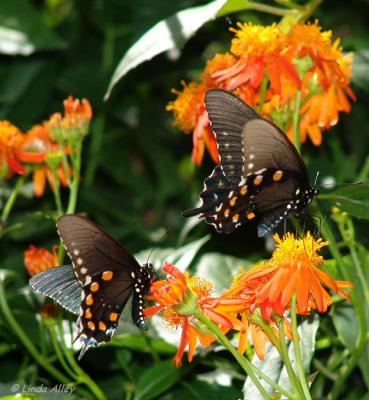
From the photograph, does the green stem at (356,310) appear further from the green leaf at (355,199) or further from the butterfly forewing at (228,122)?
the butterfly forewing at (228,122)

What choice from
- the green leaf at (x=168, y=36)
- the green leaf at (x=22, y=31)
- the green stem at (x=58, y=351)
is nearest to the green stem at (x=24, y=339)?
the green stem at (x=58, y=351)

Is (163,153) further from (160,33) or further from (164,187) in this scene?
(160,33)

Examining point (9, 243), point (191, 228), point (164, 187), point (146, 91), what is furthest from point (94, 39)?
point (191, 228)

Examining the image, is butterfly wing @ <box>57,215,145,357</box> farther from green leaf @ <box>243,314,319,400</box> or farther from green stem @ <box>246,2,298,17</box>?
green stem @ <box>246,2,298,17</box>

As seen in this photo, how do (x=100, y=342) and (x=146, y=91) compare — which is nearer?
(x=100, y=342)

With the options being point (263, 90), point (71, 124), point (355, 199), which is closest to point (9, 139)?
point (71, 124)
